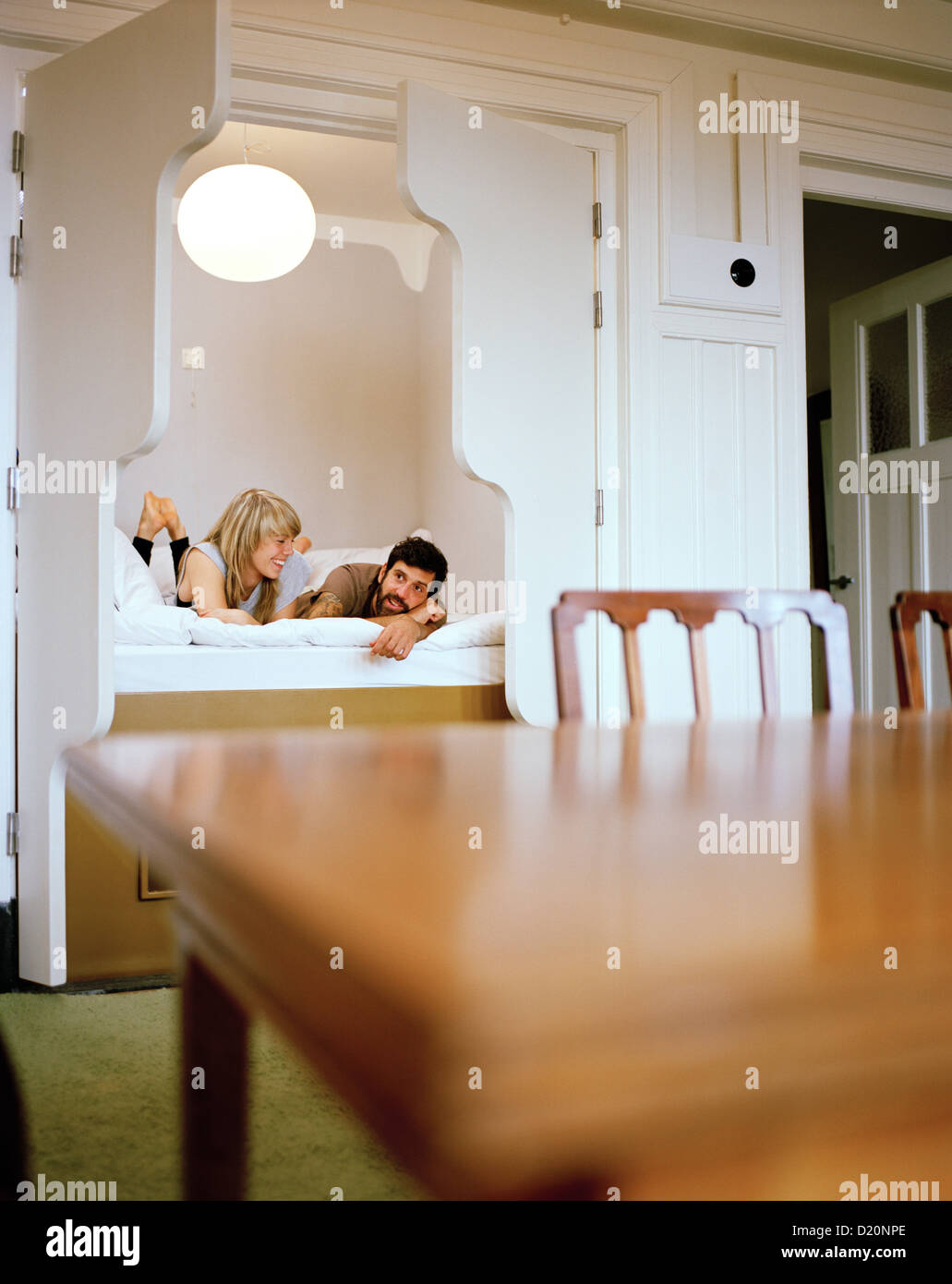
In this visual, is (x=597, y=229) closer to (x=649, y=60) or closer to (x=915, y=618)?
(x=649, y=60)

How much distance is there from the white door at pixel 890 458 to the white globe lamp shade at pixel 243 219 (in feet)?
8.38

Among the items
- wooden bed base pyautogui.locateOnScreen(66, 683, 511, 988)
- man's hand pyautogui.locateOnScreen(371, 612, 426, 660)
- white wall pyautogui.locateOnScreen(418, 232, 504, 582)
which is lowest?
wooden bed base pyautogui.locateOnScreen(66, 683, 511, 988)

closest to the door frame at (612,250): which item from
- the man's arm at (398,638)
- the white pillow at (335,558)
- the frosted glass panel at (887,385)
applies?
the man's arm at (398,638)

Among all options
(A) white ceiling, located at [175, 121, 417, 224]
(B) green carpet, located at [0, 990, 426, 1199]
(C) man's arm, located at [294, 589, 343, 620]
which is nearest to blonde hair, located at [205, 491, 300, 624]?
(C) man's arm, located at [294, 589, 343, 620]

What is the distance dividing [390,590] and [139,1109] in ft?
6.20

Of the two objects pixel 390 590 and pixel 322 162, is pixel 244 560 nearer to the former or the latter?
pixel 390 590

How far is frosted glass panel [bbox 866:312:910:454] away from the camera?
4.43m

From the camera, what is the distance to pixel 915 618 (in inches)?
69.5

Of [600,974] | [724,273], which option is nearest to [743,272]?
[724,273]

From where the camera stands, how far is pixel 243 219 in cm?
346

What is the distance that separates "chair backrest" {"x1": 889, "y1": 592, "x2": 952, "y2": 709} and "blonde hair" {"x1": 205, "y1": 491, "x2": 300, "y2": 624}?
7.05ft

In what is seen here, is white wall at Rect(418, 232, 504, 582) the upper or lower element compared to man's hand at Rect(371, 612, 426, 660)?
upper

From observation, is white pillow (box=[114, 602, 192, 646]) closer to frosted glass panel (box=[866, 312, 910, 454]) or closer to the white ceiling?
the white ceiling
